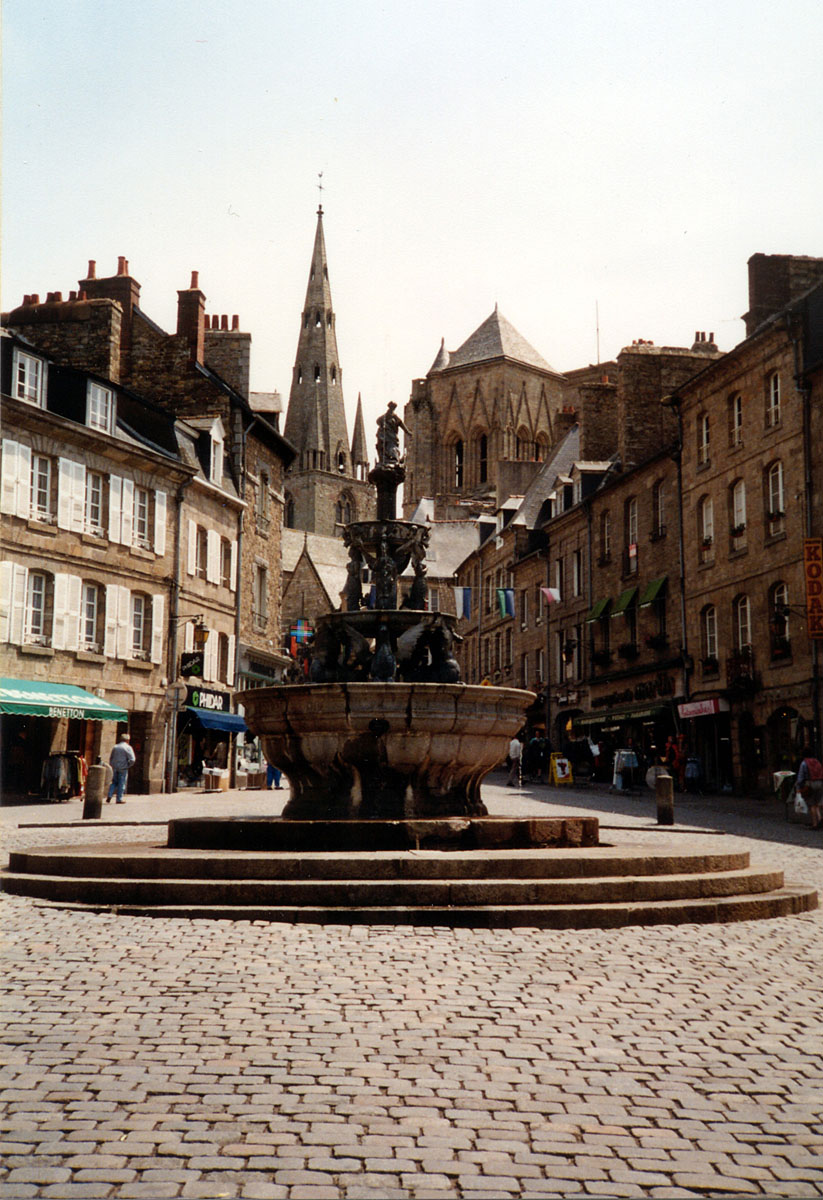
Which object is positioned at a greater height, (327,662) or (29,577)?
(29,577)

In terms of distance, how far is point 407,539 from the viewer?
48.0ft

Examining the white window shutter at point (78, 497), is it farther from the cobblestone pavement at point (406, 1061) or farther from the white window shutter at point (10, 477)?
the cobblestone pavement at point (406, 1061)

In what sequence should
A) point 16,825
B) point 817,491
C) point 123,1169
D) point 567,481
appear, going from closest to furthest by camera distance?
point 123,1169, point 16,825, point 817,491, point 567,481

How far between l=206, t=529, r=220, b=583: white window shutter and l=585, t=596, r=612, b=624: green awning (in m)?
12.2

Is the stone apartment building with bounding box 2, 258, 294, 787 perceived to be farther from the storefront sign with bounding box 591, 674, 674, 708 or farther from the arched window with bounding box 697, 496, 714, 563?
the arched window with bounding box 697, 496, 714, 563

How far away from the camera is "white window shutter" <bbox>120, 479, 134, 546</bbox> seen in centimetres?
3014

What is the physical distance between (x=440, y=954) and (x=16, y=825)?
12436 millimetres

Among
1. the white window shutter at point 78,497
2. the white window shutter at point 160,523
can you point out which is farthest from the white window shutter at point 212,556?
the white window shutter at point 78,497

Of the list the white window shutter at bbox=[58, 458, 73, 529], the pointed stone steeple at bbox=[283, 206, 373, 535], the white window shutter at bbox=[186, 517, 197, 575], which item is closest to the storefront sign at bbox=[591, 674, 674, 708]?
the white window shutter at bbox=[186, 517, 197, 575]

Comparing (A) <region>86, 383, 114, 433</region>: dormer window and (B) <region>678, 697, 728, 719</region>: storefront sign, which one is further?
(B) <region>678, 697, 728, 719</region>: storefront sign

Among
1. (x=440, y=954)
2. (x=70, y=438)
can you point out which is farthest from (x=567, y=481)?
(x=440, y=954)

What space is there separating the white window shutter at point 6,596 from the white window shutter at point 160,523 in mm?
5955

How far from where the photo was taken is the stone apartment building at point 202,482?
108ft

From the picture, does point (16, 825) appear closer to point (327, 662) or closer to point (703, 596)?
point (327, 662)
